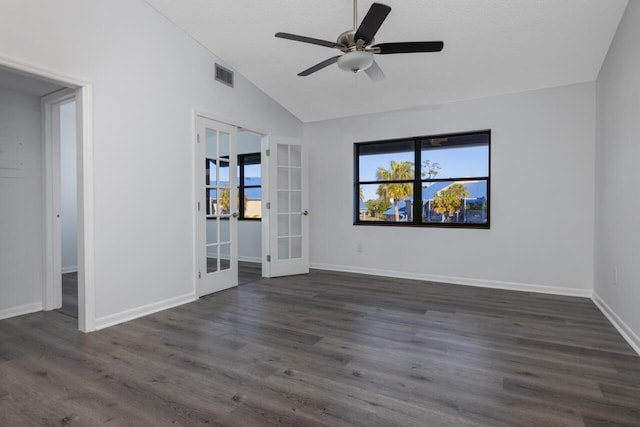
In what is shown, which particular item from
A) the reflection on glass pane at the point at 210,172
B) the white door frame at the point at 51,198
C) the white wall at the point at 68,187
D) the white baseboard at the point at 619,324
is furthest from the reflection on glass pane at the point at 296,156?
the white baseboard at the point at 619,324

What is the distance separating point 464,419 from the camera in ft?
5.66

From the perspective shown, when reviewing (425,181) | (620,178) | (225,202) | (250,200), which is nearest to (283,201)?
(225,202)

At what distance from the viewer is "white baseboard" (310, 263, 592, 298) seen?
4102 mm

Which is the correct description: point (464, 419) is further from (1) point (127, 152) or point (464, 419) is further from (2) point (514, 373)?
(1) point (127, 152)

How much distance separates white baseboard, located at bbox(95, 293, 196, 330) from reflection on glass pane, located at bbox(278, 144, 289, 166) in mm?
2362

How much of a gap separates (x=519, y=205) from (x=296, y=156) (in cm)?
321

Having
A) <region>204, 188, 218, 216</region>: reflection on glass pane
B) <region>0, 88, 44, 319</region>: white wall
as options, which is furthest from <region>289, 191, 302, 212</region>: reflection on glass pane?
<region>0, 88, 44, 319</region>: white wall

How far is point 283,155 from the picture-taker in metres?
5.29

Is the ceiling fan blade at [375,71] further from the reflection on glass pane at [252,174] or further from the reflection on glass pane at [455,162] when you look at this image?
the reflection on glass pane at [252,174]

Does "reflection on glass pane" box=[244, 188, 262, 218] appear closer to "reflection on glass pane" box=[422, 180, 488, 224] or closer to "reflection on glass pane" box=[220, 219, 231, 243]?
"reflection on glass pane" box=[220, 219, 231, 243]

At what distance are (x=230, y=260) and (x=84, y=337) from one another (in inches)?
74.7

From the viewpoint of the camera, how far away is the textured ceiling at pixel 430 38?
10.3 ft

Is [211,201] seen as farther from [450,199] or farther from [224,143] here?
[450,199]

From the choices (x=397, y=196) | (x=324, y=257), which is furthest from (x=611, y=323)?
(x=324, y=257)
